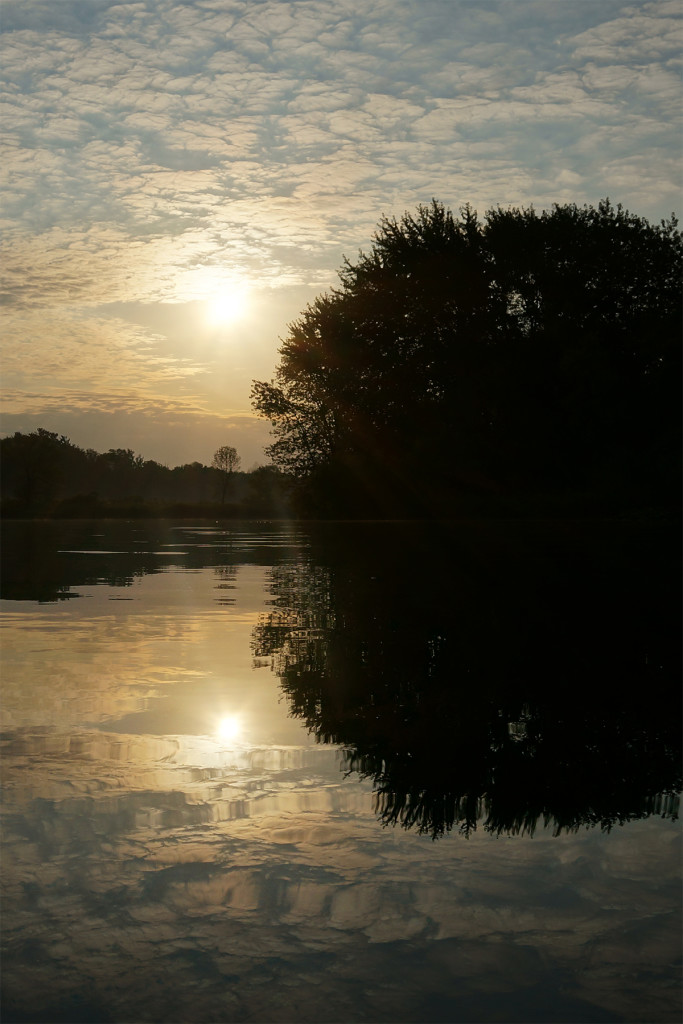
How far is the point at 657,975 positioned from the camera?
7.55 ft

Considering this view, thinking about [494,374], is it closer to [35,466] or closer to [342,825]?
[342,825]

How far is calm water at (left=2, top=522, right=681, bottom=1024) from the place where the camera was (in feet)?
7.34

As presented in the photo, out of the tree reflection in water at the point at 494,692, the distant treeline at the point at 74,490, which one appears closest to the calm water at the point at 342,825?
the tree reflection in water at the point at 494,692

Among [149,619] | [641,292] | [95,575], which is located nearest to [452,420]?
[641,292]

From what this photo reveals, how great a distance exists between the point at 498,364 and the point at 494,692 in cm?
3714

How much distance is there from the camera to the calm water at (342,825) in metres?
2.24

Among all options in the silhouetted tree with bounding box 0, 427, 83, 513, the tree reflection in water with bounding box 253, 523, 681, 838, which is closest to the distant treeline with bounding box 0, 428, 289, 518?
the silhouetted tree with bounding box 0, 427, 83, 513

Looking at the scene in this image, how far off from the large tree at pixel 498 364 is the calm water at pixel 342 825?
1336 inches

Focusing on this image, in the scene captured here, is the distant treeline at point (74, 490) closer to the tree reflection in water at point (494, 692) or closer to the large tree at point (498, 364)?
the large tree at point (498, 364)

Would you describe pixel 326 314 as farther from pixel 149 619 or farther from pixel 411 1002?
pixel 411 1002

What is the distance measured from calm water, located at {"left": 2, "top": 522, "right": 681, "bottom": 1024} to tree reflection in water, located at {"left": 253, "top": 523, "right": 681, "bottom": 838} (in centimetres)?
2

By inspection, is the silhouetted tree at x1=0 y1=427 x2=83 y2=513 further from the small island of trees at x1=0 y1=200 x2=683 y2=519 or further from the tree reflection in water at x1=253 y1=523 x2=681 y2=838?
the tree reflection in water at x1=253 y1=523 x2=681 y2=838

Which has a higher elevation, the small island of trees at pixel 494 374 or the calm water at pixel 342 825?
the small island of trees at pixel 494 374

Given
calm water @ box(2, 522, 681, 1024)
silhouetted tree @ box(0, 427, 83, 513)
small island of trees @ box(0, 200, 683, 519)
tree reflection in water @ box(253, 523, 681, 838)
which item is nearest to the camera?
calm water @ box(2, 522, 681, 1024)
